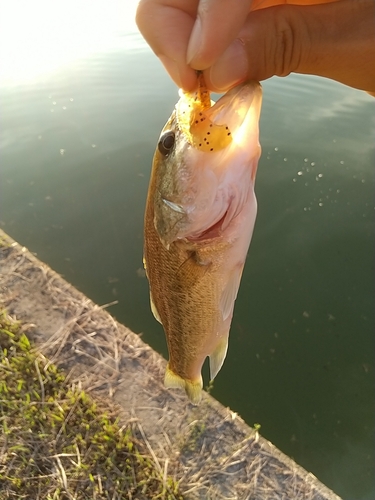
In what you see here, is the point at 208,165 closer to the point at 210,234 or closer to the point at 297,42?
the point at 210,234

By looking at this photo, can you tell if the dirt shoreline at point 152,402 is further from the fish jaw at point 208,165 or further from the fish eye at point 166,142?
the fish eye at point 166,142

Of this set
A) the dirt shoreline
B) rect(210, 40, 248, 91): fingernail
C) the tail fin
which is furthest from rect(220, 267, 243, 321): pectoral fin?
the dirt shoreline

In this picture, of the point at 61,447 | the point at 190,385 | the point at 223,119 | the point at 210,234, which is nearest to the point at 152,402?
the point at 61,447

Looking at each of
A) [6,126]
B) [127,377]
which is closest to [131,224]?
[127,377]

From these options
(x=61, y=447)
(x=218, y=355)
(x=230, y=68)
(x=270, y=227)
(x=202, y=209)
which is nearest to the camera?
(x=230, y=68)

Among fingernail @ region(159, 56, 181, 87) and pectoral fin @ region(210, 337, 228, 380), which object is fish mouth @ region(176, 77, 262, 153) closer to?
fingernail @ region(159, 56, 181, 87)

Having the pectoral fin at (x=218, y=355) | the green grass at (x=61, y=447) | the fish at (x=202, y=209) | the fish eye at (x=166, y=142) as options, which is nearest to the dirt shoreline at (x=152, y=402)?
the green grass at (x=61, y=447)
